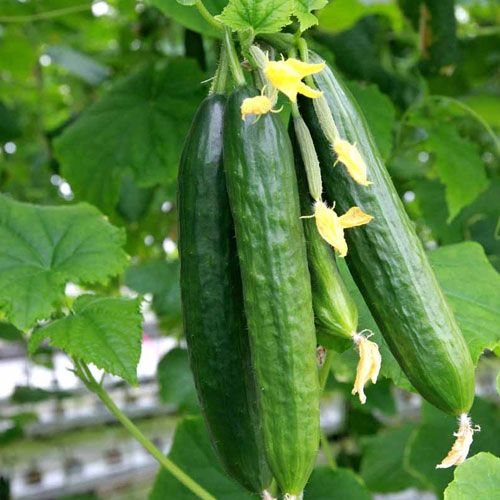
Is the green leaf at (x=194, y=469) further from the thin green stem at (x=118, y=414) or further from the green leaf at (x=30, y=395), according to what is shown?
the green leaf at (x=30, y=395)

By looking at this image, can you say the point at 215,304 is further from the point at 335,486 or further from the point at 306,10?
the point at 335,486

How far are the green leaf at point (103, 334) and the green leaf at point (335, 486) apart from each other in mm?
582

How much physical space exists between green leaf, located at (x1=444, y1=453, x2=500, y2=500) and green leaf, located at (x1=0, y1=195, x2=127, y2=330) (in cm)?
59

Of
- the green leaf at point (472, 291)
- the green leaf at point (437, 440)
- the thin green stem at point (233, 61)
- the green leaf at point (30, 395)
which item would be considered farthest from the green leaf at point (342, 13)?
the green leaf at point (30, 395)

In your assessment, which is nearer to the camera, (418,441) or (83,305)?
(83,305)

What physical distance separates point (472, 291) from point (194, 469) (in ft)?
2.28

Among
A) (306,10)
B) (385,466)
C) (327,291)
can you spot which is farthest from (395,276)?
(385,466)

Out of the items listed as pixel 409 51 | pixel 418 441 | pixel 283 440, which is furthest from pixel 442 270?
pixel 409 51

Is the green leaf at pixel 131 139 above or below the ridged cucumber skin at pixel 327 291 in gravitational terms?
below

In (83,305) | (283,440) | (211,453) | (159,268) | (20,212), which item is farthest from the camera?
(159,268)

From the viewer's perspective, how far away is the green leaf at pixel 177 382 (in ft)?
6.43

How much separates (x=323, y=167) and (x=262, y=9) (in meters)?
0.19

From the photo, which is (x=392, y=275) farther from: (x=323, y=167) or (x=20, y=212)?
(x=20, y=212)

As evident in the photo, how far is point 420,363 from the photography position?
0.84 metres
